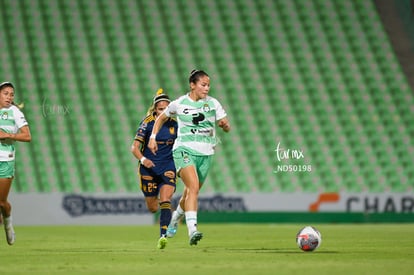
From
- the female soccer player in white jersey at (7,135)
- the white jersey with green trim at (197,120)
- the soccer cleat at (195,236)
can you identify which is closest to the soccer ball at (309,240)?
the soccer cleat at (195,236)

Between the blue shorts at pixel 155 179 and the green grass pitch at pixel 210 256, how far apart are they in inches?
32.5

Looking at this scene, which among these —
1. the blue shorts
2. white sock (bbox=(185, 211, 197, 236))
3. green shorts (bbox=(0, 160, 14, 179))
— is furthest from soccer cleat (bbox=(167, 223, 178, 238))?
green shorts (bbox=(0, 160, 14, 179))

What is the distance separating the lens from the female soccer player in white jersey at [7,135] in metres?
11.7

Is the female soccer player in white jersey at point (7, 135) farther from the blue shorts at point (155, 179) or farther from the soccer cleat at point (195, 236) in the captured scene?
the soccer cleat at point (195, 236)

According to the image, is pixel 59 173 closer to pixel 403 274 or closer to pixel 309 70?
pixel 309 70

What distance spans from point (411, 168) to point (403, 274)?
16.2 m

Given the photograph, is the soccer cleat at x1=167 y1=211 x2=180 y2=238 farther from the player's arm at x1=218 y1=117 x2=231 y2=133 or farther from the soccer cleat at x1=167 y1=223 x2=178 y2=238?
the player's arm at x1=218 y1=117 x2=231 y2=133

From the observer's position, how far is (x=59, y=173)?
73.1ft

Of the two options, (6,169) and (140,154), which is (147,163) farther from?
(6,169)

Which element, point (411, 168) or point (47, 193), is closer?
point (47, 193)

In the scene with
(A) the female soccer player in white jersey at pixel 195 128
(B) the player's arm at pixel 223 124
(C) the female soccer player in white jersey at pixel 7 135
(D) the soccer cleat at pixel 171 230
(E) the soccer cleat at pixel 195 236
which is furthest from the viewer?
(D) the soccer cleat at pixel 171 230

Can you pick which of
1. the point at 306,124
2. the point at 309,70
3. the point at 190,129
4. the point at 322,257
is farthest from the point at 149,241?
the point at 309,70

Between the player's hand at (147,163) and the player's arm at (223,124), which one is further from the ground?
the player's arm at (223,124)

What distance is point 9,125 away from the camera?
11.9 metres
